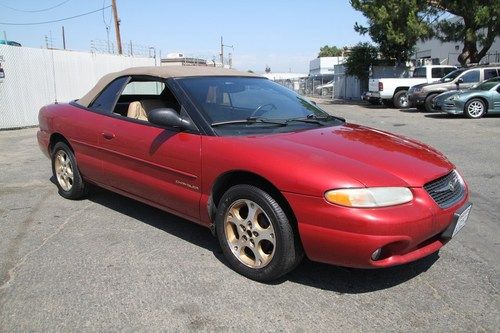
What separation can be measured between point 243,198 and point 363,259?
938 mm

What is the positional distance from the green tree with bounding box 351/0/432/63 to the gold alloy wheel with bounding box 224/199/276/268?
2293cm

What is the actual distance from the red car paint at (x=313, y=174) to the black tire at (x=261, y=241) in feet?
0.38

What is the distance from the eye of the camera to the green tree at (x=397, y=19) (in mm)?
23891

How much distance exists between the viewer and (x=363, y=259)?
3.02 metres

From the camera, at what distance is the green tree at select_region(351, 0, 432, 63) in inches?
941

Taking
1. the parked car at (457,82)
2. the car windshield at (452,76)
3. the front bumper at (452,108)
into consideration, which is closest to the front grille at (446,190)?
the front bumper at (452,108)

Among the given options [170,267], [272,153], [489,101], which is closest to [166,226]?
[170,267]

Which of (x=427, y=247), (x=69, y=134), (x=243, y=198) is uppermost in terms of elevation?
(x=69, y=134)

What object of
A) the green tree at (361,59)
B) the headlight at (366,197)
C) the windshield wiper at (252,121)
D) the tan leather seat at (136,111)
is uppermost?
the green tree at (361,59)

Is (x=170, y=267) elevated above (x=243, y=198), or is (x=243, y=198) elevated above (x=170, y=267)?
(x=243, y=198)

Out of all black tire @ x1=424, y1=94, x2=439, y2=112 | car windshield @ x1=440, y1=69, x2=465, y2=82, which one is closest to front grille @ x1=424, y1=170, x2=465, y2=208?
black tire @ x1=424, y1=94, x2=439, y2=112

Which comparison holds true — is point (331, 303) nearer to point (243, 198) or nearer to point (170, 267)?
point (243, 198)

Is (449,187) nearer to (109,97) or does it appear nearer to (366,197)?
(366,197)

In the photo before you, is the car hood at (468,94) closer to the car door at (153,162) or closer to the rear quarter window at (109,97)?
the car door at (153,162)
